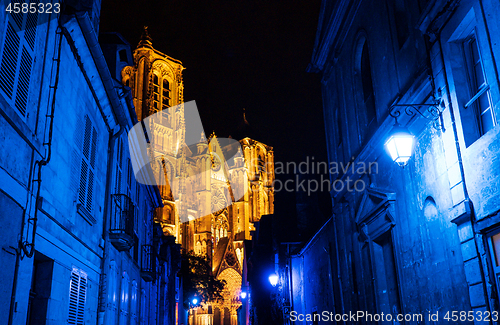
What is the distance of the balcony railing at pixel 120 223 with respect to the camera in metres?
10.9

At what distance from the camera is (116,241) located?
10977 millimetres

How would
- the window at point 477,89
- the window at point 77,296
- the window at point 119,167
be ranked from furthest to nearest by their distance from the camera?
the window at point 119,167
the window at point 77,296
the window at point 477,89

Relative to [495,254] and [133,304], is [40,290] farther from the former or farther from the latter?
[133,304]

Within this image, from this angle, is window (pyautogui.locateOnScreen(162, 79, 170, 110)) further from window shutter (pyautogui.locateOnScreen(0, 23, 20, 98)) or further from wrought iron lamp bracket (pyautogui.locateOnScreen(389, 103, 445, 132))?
window shutter (pyautogui.locateOnScreen(0, 23, 20, 98))

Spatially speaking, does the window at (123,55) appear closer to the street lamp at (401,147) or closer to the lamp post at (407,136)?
the lamp post at (407,136)

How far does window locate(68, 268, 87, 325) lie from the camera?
827 cm

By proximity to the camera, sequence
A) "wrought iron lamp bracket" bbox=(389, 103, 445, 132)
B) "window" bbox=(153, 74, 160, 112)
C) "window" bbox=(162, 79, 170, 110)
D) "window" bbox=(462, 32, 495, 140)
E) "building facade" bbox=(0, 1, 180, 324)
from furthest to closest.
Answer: "window" bbox=(162, 79, 170, 110) → "window" bbox=(153, 74, 160, 112) → "wrought iron lamp bracket" bbox=(389, 103, 445, 132) → "window" bbox=(462, 32, 495, 140) → "building facade" bbox=(0, 1, 180, 324)

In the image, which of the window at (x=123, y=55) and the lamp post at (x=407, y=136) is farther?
the window at (x=123, y=55)

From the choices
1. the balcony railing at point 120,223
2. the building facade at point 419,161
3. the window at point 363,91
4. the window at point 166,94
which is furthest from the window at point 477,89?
the window at point 166,94

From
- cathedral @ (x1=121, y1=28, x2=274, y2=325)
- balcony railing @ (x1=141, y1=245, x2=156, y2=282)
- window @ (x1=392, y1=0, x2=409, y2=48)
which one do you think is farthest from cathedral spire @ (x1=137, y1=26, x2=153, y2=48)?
window @ (x1=392, y1=0, x2=409, y2=48)

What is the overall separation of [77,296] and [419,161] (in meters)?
7.00

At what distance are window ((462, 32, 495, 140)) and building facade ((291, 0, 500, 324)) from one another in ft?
0.05

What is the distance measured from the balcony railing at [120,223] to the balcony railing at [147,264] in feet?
15.5

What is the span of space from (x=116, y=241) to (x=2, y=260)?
18.3ft
